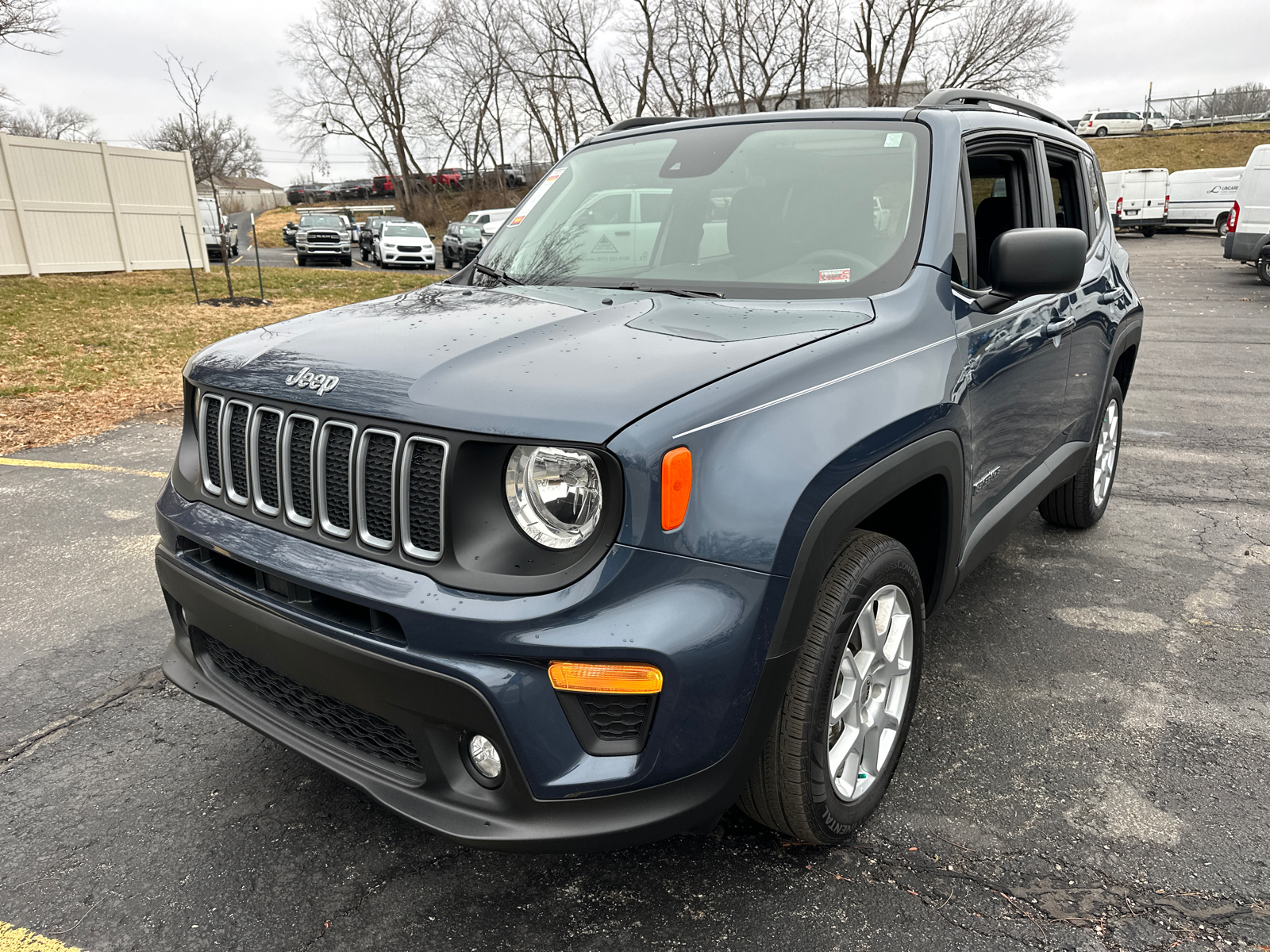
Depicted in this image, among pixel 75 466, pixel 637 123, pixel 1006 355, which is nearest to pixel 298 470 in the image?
pixel 1006 355

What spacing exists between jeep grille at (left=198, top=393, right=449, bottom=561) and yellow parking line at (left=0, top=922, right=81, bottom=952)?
3.44ft

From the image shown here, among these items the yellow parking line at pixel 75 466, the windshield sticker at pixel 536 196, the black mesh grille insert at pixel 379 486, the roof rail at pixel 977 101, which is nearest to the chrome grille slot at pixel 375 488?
the black mesh grille insert at pixel 379 486

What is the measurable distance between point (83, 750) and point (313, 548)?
151cm

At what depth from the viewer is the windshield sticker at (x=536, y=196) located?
12.0 ft

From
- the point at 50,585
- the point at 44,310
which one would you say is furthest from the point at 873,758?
the point at 44,310

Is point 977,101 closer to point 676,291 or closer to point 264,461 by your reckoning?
point 676,291

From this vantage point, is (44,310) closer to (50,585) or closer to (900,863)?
(50,585)

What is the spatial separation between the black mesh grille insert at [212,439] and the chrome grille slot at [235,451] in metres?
0.08

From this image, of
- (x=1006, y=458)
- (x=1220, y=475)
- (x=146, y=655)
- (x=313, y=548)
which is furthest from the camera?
(x=1220, y=475)

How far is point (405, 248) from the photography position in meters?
27.0

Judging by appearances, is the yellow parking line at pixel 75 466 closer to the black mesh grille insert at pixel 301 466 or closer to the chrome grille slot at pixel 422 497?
the black mesh grille insert at pixel 301 466

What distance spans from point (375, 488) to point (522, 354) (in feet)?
1.48

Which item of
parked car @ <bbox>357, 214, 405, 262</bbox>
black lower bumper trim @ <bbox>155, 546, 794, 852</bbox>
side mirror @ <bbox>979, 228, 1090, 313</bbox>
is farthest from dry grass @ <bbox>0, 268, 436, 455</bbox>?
parked car @ <bbox>357, 214, 405, 262</bbox>

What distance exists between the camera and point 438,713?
5.91 ft
